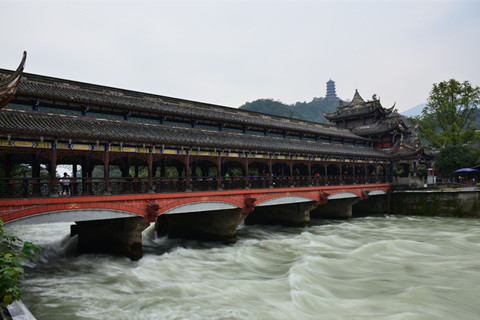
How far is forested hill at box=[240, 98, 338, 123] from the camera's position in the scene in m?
122

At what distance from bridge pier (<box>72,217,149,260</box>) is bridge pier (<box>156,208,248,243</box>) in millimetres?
5920

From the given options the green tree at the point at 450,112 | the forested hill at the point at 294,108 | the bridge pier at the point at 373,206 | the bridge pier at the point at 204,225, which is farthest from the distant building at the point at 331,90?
the bridge pier at the point at 204,225

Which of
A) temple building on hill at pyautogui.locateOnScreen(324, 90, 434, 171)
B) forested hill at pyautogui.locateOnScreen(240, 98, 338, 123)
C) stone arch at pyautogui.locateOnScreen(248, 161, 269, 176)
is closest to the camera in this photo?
stone arch at pyautogui.locateOnScreen(248, 161, 269, 176)

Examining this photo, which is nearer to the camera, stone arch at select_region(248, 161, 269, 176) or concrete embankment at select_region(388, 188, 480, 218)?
concrete embankment at select_region(388, 188, 480, 218)

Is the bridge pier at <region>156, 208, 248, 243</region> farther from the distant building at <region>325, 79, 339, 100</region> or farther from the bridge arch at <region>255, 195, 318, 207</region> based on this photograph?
the distant building at <region>325, 79, 339, 100</region>

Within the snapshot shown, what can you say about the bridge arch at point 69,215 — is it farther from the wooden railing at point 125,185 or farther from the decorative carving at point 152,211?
the wooden railing at point 125,185

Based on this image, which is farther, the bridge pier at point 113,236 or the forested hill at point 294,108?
the forested hill at point 294,108

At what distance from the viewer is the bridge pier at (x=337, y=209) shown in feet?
104

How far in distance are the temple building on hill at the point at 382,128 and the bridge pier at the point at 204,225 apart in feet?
80.8

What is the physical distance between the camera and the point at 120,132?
17641 mm

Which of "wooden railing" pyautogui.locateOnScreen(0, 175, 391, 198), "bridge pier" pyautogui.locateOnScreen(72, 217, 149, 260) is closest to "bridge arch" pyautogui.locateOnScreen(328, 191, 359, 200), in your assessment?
"wooden railing" pyautogui.locateOnScreen(0, 175, 391, 198)

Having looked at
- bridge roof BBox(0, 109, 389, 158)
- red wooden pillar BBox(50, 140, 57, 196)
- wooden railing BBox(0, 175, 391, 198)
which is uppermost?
bridge roof BBox(0, 109, 389, 158)

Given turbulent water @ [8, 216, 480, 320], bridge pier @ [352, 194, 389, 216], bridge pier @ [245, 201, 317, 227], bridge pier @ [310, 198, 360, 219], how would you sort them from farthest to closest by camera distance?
bridge pier @ [352, 194, 389, 216] < bridge pier @ [310, 198, 360, 219] < bridge pier @ [245, 201, 317, 227] < turbulent water @ [8, 216, 480, 320]

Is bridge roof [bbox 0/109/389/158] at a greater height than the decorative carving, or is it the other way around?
bridge roof [bbox 0/109/389/158]
